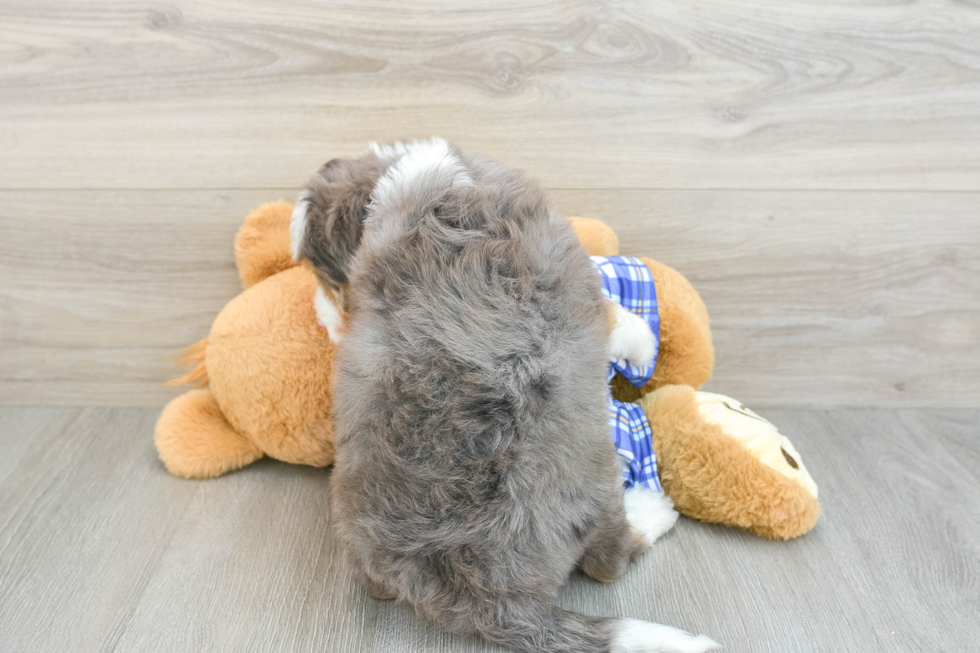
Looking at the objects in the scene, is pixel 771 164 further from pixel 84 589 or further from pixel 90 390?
pixel 90 390

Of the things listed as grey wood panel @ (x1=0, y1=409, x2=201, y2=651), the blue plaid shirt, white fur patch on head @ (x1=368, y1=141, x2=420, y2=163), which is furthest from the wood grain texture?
white fur patch on head @ (x1=368, y1=141, x2=420, y2=163)

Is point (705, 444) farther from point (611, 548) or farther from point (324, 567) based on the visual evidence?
point (324, 567)

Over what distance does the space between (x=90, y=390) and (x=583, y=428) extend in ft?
3.21

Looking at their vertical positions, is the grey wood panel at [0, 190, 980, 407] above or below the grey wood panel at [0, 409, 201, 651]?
above

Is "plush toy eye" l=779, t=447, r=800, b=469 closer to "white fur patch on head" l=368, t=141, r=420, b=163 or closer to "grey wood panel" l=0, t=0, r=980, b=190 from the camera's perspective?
"grey wood panel" l=0, t=0, r=980, b=190

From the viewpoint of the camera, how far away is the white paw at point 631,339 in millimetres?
832

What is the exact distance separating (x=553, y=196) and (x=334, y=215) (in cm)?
43

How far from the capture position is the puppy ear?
73 cm

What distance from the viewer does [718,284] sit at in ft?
3.61

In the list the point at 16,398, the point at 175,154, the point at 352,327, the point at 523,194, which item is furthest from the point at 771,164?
the point at 16,398

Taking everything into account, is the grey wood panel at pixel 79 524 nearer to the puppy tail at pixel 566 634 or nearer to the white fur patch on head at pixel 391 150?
the puppy tail at pixel 566 634

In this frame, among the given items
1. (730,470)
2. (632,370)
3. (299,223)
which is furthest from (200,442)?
(730,470)

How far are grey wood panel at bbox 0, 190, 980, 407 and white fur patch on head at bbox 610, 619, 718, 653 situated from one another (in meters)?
0.57

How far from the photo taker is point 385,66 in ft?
3.24
